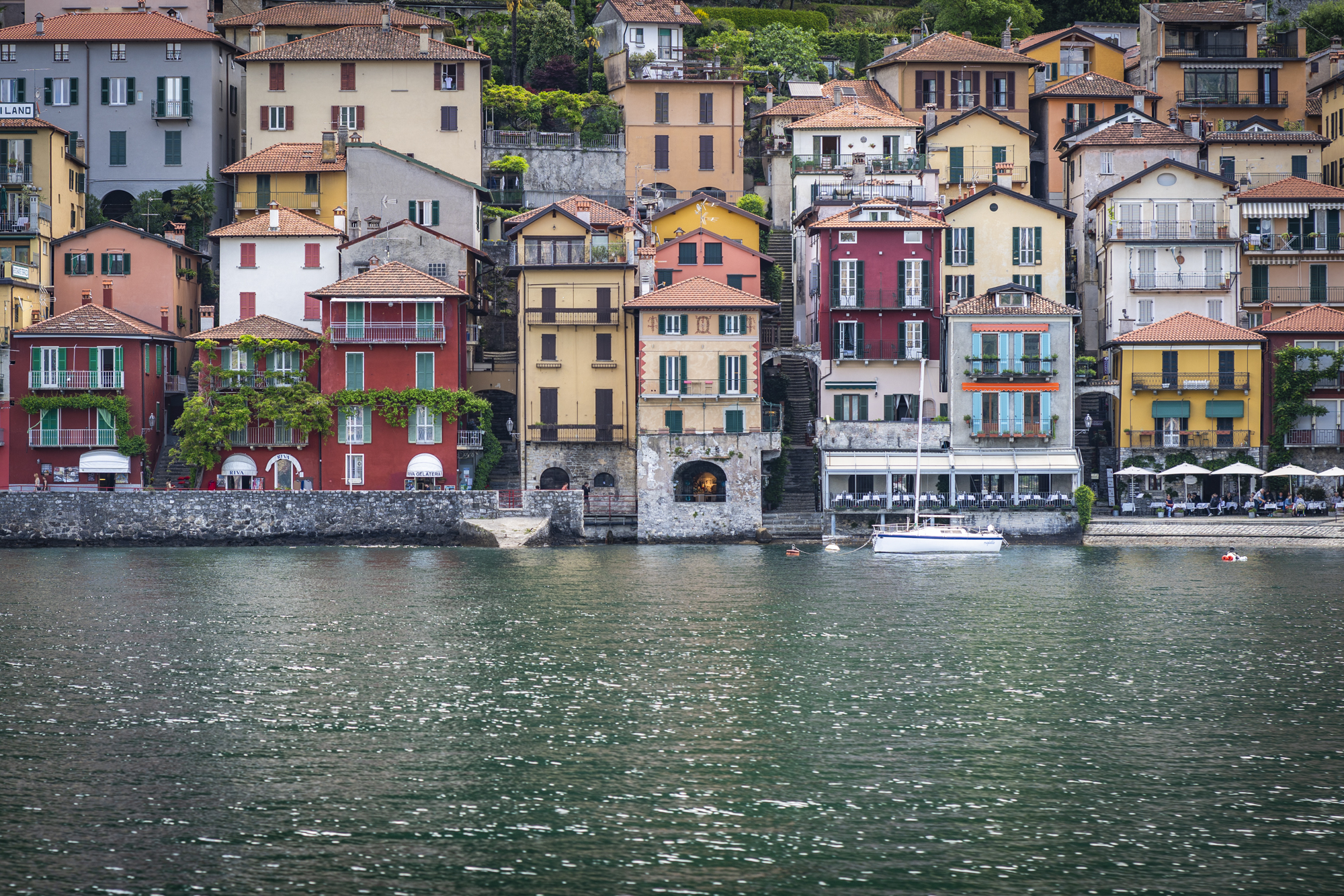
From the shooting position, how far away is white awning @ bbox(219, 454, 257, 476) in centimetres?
6600

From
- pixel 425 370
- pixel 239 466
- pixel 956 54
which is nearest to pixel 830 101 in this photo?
pixel 956 54

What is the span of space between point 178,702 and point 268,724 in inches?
110

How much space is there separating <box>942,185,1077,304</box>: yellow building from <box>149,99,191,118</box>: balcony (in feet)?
120

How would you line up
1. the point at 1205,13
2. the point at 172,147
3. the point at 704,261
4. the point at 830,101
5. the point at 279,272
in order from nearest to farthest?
the point at 279,272 < the point at 704,261 < the point at 172,147 < the point at 830,101 < the point at 1205,13

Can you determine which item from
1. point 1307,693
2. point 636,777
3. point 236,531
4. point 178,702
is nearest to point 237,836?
point 636,777

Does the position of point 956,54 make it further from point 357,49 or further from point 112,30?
point 112,30

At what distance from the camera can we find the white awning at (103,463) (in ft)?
216

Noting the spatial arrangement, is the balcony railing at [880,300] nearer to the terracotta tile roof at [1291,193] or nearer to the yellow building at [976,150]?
the yellow building at [976,150]

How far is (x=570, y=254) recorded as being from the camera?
228 ft

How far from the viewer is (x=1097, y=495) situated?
69625 mm

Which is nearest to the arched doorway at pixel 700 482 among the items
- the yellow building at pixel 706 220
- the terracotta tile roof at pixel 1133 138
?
the yellow building at pixel 706 220

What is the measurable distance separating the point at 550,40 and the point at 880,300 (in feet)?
94.9

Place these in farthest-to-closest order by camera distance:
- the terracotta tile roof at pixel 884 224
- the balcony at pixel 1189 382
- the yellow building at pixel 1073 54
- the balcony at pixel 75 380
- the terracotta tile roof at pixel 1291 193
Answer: the yellow building at pixel 1073 54, the terracotta tile roof at pixel 1291 193, the terracotta tile roof at pixel 884 224, the balcony at pixel 1189 382, the balcony at pixel 75 380

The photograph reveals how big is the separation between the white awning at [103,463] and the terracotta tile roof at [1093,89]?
49.6 meters
